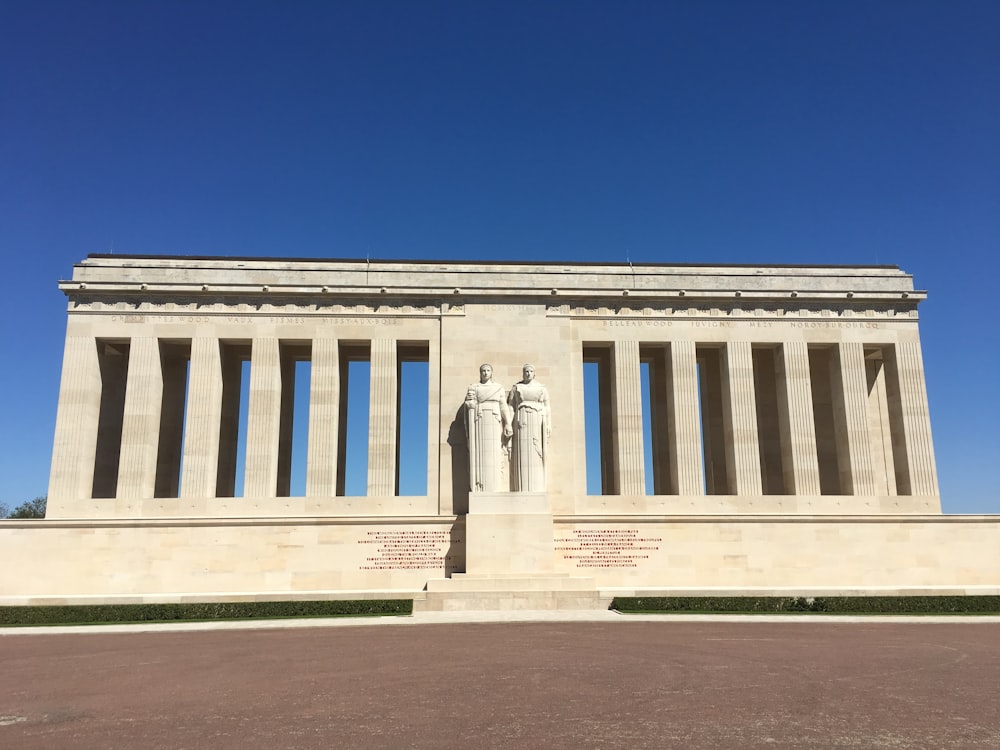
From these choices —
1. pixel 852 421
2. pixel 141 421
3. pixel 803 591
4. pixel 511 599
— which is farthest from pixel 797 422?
pixel 141 421

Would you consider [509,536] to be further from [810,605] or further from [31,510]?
[31,510]

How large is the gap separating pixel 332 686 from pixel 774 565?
22192 mm

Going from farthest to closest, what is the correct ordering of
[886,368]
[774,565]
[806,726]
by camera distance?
1. [886,368]
2. [774,565]
3. [806,726]

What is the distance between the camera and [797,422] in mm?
32594

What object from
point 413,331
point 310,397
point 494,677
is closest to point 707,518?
point 413,331

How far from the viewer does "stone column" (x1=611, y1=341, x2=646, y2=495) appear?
31.5 metres

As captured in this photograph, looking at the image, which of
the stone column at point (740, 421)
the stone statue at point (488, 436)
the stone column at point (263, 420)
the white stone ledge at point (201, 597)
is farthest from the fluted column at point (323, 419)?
the stone column at point (740, 421)

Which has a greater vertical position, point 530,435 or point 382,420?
point 382,420

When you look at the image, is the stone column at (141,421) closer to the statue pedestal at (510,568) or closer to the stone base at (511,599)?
the statue pedestal at (510,568)

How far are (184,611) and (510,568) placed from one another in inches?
443

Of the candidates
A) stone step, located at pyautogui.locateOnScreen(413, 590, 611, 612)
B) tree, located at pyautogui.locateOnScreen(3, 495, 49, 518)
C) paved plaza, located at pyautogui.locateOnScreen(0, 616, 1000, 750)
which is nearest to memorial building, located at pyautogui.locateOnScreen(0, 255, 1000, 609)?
stone step, located at pyautogui.locateOnScreen(413, 590, 611, 612)

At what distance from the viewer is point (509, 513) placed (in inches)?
1123

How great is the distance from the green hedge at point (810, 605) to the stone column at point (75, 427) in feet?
70.9

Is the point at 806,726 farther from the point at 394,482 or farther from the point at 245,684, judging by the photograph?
the point at 394,482
